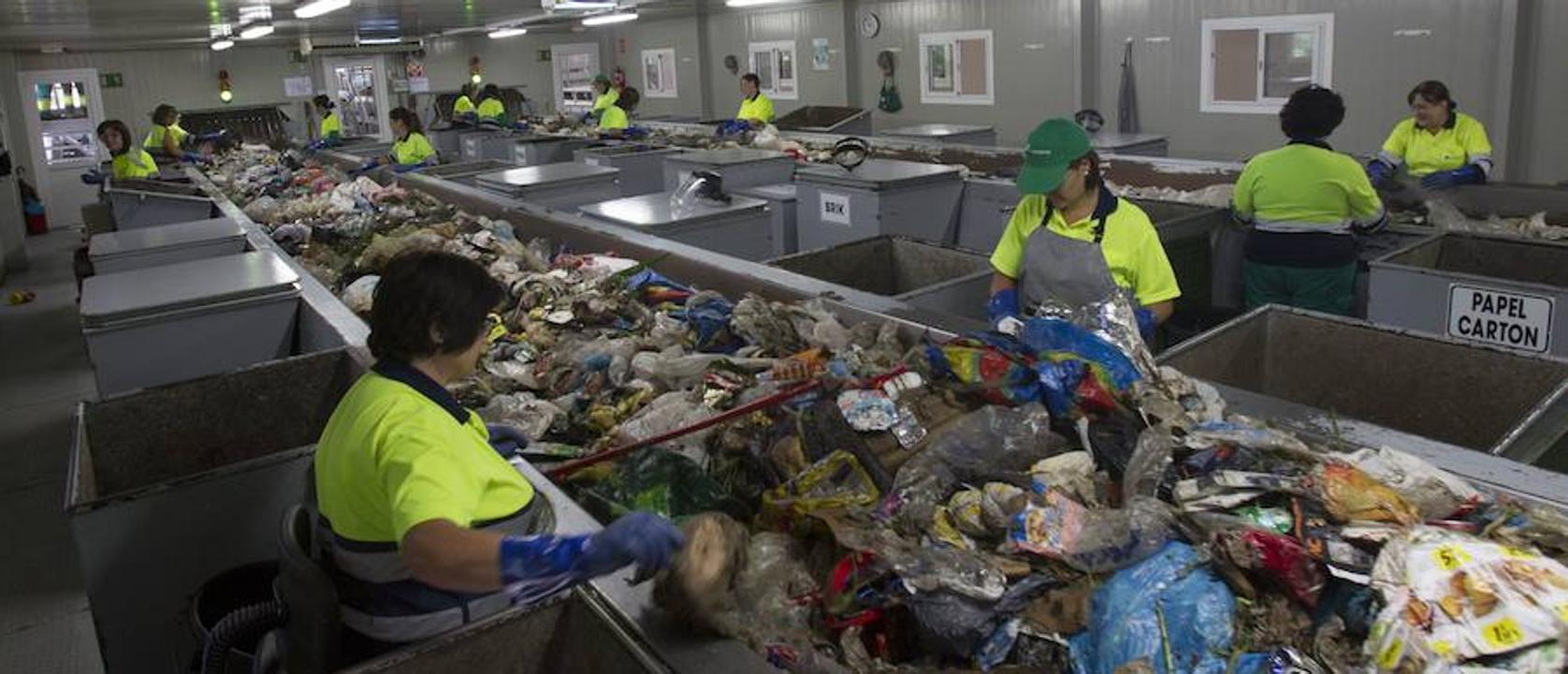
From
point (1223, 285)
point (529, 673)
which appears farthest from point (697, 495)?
point (1223, 285)

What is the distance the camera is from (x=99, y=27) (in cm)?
1124

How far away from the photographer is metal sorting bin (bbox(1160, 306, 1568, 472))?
2.38m

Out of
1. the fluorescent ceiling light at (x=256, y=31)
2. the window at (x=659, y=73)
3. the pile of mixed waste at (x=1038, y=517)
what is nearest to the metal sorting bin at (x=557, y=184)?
the pile of mixed waste at (x=1038, y=517)

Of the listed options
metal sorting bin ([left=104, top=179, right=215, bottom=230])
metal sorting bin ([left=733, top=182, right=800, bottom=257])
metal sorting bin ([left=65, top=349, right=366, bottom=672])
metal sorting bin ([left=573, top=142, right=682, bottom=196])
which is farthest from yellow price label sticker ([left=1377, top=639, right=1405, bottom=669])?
metal sorting bin ([left=104, top=179, right=215, bottom=230])

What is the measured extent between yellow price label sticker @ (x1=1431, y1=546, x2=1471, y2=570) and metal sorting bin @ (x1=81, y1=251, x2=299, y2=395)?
3.71 meters

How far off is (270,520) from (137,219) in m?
6.17

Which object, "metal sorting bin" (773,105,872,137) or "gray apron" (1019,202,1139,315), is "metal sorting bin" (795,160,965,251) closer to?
"gray apron" (1019,202,1139,315)

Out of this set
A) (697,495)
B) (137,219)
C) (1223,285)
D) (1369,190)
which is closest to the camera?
(697,495)

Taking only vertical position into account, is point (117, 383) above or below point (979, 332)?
below

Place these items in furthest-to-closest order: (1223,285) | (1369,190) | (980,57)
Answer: (980,57), (1223,285), (1369,190)

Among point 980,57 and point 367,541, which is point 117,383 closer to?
point 367,541

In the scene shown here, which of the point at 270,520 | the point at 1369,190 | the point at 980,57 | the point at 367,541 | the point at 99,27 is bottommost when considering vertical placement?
the point at 270,520

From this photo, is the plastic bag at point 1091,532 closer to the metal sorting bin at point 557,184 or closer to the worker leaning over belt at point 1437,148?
the worker leaning over belt at point 1437,148

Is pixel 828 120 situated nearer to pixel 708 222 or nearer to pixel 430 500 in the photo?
pixel 708 222
